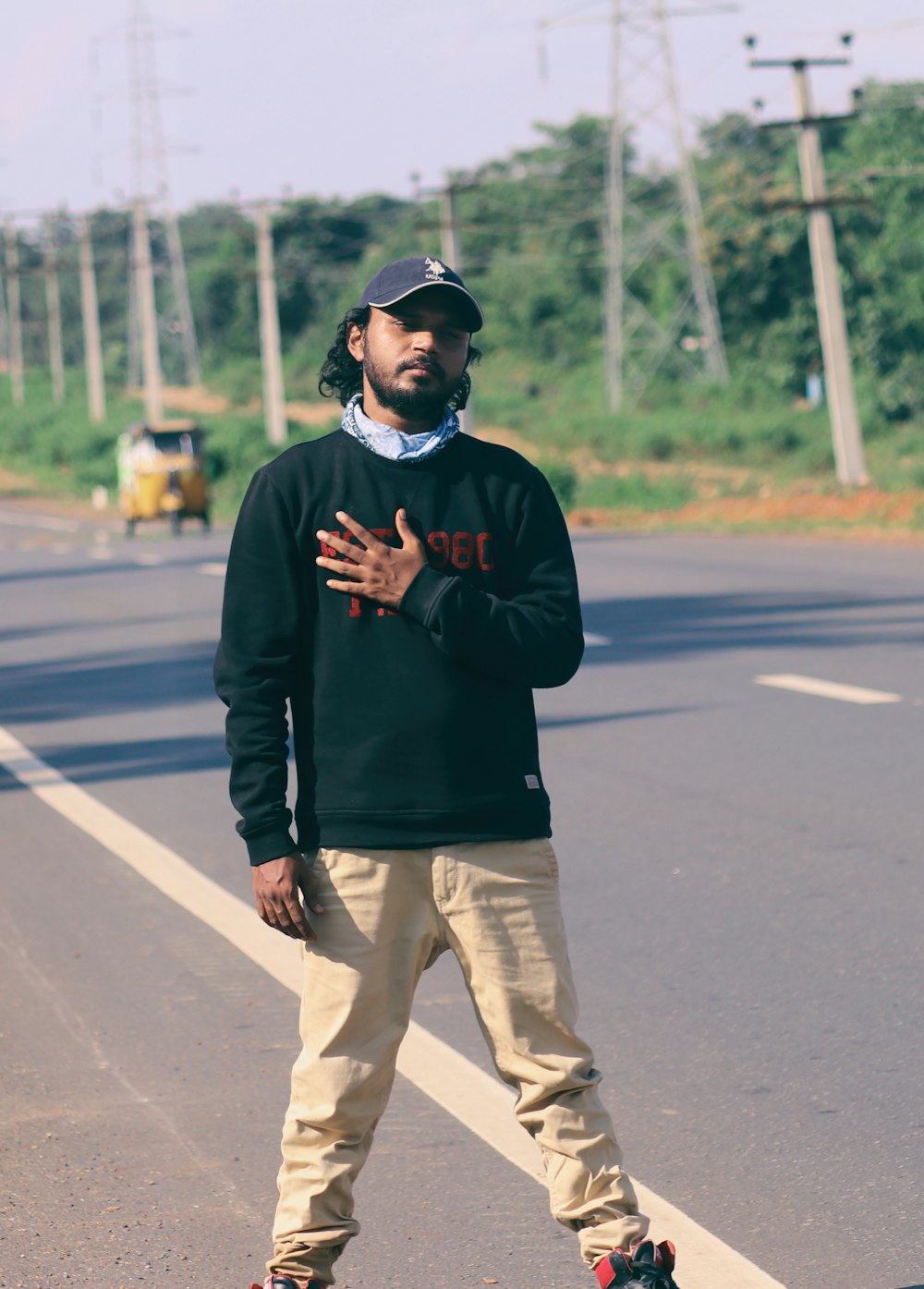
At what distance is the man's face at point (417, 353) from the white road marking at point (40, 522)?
135ft

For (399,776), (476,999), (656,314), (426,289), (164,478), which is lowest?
(476,999)

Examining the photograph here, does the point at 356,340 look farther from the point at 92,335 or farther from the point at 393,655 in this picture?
the point at 92,335

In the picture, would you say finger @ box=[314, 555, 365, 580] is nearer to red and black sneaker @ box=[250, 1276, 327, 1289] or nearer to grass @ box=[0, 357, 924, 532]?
red and black sneaker @ box=[250, 1276, 327, 1289]

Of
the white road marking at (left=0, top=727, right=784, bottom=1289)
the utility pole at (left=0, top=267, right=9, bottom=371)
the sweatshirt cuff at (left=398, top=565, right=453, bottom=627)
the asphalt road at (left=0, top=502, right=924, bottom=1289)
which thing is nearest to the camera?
the sweatshirt cuff at (left=398, top=565, right=453, bottom=627)

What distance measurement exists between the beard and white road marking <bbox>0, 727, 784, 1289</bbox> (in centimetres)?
174

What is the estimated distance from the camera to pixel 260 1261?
4387 mm

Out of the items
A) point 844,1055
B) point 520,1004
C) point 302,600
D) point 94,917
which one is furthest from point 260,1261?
point 94,917

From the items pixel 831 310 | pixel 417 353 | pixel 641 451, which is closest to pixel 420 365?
pixel 417 353

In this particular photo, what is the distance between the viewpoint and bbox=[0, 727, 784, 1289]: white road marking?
4.29 metres

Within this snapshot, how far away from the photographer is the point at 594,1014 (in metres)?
6.28

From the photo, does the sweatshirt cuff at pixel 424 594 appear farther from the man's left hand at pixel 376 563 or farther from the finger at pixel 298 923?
the finger at pixel 298 923

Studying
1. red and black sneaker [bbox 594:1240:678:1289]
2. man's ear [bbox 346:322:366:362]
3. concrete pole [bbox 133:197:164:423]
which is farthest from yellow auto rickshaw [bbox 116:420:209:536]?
red and black sneaker [bbox 594:1240:678:1289]

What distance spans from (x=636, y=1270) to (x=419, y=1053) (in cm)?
216

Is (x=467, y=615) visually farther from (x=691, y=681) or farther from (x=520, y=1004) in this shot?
(x=691, y=681)
